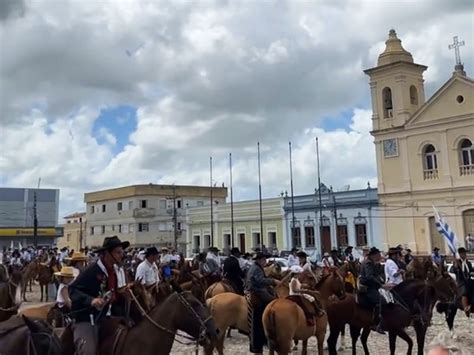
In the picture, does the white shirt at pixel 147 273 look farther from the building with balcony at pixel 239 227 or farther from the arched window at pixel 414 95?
the arched window at pixel 414 95

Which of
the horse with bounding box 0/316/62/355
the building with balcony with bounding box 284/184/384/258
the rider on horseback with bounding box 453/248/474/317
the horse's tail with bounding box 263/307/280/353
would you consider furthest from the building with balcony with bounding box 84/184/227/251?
the horse with bounding box 0/316/62/355

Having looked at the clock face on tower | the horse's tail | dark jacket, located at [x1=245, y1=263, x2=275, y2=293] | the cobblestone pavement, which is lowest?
the cobblestone pavement

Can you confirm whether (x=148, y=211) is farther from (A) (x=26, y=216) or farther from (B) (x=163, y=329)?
(B) (x=163, y=329)

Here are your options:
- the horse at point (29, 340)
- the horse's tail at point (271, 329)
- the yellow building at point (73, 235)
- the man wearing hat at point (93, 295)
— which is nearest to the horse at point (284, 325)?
the horse's tail at point (271, 329)

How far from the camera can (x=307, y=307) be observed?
10.0 metres

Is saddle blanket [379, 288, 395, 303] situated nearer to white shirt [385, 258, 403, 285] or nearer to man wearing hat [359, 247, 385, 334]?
man wearing hat [359, 247, 385, 334]

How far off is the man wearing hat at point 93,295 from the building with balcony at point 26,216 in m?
78.1

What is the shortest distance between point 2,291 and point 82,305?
6249 millimetres

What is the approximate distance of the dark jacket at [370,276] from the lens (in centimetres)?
1048

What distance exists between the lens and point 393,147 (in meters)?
40.8

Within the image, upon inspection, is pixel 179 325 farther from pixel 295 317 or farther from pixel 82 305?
pixel 295 317

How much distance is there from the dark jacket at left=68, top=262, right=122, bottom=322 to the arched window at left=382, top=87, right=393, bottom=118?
37.4m

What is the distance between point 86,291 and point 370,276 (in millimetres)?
5794

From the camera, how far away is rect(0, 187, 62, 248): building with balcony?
79.7 m
